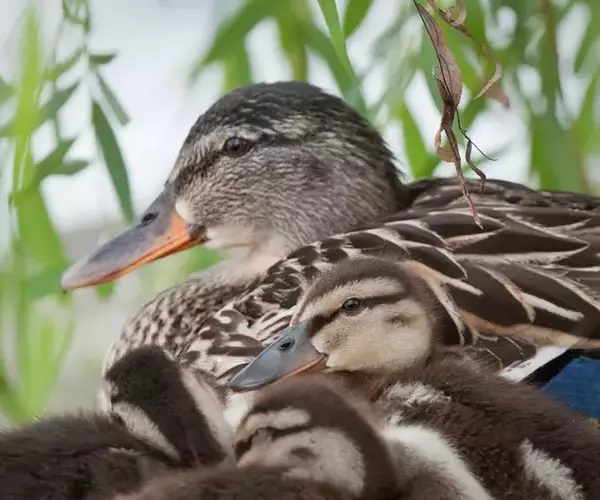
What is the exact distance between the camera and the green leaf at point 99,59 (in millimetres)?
1588

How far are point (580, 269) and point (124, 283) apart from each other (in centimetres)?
102

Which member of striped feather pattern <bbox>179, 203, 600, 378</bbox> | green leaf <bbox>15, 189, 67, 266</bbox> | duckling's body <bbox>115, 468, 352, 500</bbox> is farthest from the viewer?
green leaf <bbox>15, 189, 67, 266</bbox>

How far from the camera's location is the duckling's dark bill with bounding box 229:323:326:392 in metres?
1.19

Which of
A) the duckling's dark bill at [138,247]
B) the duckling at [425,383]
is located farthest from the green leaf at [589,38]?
the duckling's dark bill at [138,247]

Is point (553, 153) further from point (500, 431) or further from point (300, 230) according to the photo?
point (500, 431)

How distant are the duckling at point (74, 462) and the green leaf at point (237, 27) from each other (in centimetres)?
71

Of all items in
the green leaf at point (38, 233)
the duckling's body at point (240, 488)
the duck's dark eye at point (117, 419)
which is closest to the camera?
the duckling's body at point (240, 488)

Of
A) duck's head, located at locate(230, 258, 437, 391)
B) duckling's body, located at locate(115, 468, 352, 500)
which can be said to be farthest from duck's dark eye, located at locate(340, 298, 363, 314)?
duckling's body, located at locate(115, 468, 352, 500)

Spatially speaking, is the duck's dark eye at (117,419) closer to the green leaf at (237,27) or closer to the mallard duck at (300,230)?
the mallard duck at (300,230)

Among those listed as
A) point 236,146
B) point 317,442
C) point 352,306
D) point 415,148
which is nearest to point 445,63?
point 352,306

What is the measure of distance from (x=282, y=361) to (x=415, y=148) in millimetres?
796

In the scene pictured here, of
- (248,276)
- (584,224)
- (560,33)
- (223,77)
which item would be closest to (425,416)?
(584,224)

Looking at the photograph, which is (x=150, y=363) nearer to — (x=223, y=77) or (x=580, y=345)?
(x=580, y=345)

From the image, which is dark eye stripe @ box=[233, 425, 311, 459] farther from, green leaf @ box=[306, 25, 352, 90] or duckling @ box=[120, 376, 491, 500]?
green leaf @ box=[306, 25, 352, 90]
